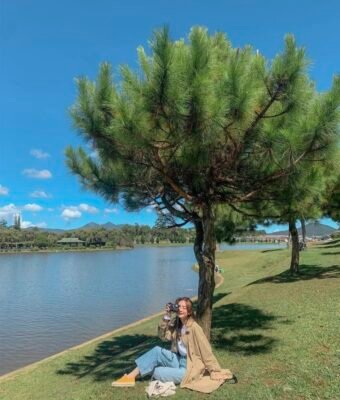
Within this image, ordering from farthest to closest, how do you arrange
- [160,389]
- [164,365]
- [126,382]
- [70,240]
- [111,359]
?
1. [70,240]
2. [111,359]
3. [126,382]
4. [164,365]
5. [160,389]

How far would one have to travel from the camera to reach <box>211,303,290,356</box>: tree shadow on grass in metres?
8.01

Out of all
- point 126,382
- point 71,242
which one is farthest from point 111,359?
point 71,242

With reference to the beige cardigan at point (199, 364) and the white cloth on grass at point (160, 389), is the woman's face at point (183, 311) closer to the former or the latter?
the beige cardigan at point (199, 364)

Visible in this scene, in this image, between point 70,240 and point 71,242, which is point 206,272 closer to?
point 71,242

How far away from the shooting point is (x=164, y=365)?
6246 millimetres

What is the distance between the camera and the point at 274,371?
6.37 m

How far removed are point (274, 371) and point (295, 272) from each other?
38.2 feet

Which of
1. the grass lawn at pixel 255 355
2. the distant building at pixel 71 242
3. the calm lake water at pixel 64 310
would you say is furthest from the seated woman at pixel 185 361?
the distant building at pixel 71 242

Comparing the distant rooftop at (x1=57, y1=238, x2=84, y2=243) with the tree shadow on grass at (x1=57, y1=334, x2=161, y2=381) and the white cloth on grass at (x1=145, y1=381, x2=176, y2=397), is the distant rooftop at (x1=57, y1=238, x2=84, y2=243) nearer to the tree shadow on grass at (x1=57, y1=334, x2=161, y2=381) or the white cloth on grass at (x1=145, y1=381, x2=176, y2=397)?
the tree shadow on grass at (x1=57, y1=334, x2=161, y2=381)

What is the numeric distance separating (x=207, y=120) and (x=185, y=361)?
327cm

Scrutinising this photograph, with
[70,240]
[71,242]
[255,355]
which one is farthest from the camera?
[70,240]

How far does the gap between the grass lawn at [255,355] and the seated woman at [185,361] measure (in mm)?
141

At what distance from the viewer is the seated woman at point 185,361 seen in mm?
5945

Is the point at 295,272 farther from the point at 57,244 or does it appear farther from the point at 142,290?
the point at 57,244
